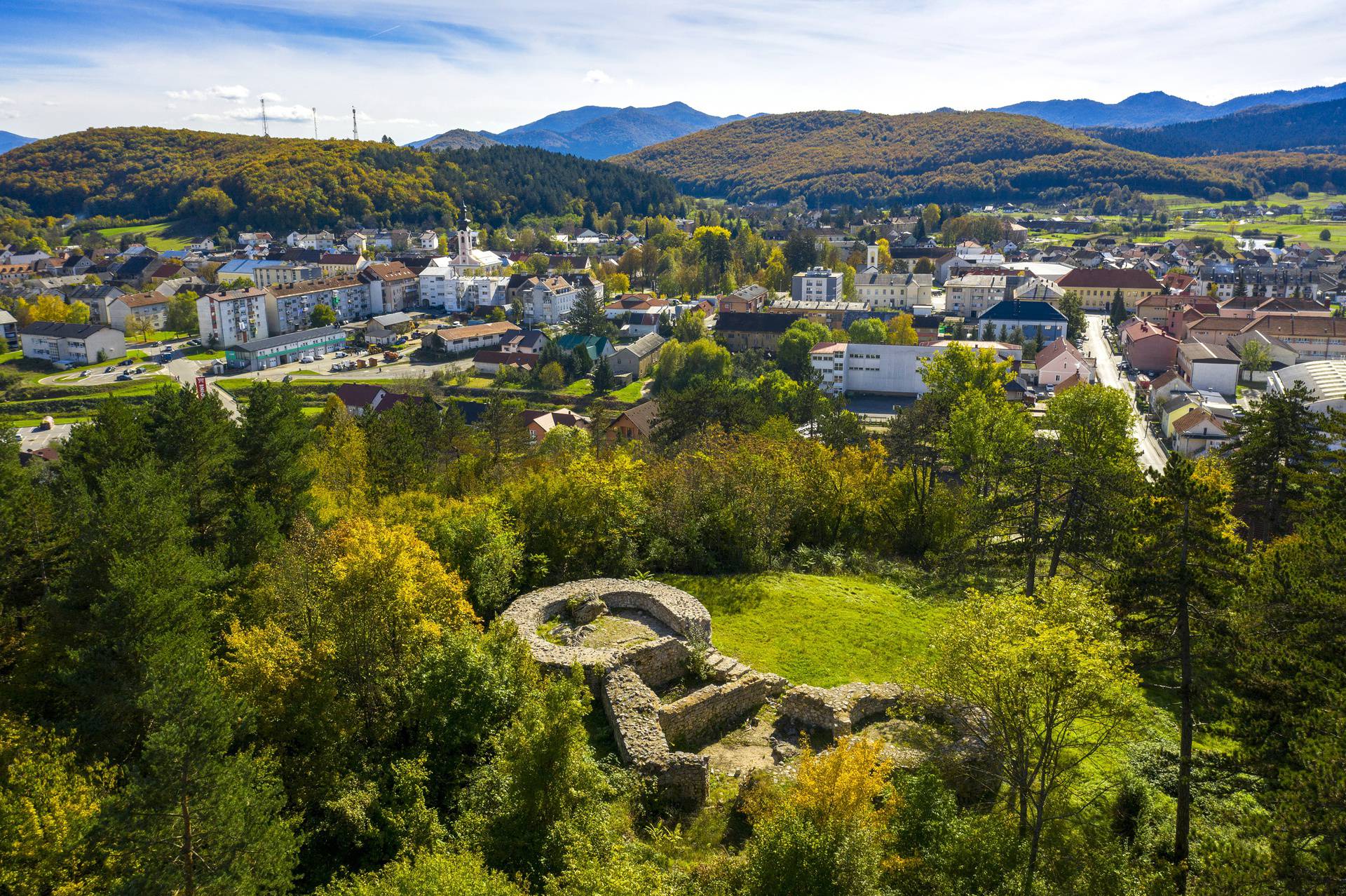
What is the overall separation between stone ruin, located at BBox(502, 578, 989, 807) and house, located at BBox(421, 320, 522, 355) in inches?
2876

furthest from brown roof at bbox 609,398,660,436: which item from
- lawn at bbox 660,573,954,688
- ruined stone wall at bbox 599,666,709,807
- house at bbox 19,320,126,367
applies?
house at bbox 19,320,126,367

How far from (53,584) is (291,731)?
19.8 ft

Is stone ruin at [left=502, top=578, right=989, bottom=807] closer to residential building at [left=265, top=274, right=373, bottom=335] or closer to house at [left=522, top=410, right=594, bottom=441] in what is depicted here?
house at [left=522, top=410, right=594, bottom=441]

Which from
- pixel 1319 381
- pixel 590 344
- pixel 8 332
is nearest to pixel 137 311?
pixel 8 332

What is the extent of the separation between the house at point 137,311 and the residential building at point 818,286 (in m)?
78.4

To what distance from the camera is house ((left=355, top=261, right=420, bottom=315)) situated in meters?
112

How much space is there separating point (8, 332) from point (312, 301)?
32.0 meters

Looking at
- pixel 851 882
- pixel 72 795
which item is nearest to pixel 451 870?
pixel 851 882

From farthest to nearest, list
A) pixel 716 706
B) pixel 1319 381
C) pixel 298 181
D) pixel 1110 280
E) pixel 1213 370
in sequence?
pixel 298 181 → pixel 1110 280 → pixel 1213 370 → pixel 1319 381 → pixel 716 706

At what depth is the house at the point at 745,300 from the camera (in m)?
97.1

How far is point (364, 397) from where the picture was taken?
66875 mm

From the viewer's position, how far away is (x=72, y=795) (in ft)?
43.7

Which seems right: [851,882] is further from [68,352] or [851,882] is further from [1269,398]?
[68,352]

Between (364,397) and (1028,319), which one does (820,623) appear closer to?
(364,397)
